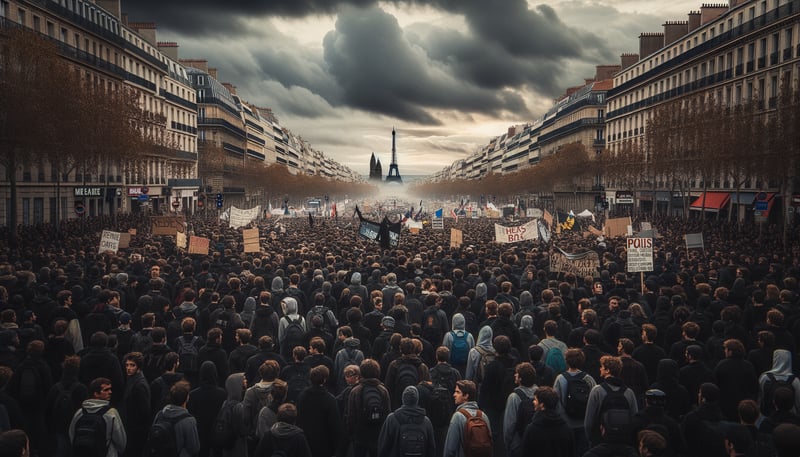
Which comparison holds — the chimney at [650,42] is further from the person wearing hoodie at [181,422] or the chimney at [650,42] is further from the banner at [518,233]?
the person wearing hoodie at [181,422]

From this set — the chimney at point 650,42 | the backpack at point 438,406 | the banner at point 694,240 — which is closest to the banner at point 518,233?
the banner at point 694,240

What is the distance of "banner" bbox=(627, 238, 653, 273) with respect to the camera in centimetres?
1575

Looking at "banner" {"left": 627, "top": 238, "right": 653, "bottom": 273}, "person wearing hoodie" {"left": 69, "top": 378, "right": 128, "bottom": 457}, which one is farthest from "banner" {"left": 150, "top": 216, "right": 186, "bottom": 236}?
"person wearing hoodie" {"left": 69, "top": 378, "right": 128, "bottom": 457}

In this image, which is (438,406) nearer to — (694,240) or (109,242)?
(109,242)

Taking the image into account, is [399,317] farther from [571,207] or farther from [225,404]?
[571,207]

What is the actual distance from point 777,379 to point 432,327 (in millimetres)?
4475

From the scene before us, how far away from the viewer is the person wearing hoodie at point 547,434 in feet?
18.5

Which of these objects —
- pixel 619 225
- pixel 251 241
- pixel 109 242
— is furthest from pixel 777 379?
pixel 619 225

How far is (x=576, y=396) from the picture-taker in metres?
6.79

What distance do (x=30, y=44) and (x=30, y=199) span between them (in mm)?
17484

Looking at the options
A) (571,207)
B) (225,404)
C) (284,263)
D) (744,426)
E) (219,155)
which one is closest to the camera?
(744,426)

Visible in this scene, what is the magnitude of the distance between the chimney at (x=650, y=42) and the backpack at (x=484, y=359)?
76638 millimetres

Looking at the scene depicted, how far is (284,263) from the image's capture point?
19.5 metres

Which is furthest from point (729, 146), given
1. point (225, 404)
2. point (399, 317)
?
point (225, 404)
